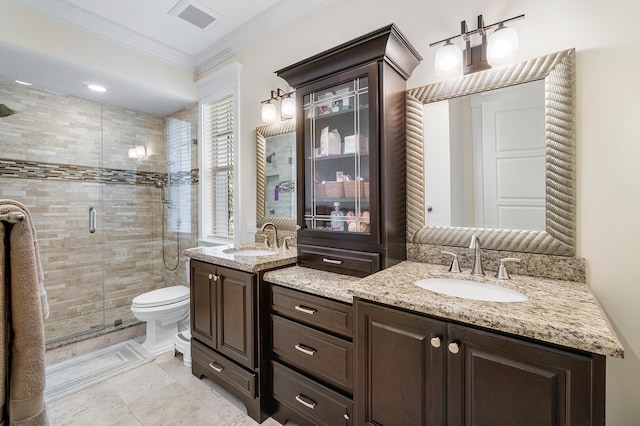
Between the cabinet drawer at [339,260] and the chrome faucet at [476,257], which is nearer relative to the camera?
the chrome faucet at [476,257]

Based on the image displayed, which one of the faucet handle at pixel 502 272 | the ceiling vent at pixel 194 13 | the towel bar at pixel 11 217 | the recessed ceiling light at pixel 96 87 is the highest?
the ceiling vent at pixel 194 13

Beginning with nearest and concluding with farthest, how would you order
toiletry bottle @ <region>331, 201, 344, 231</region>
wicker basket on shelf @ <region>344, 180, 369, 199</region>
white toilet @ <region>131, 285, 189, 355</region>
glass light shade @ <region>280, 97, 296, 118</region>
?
wicker basket on shelf @ <region>344, 180, 369, 199</region> < toiletry bottle @ <region>331, 201, 344, 231</region> < glass light shade @ <region>280, 97, 296, 118</region> < white toilet @ <region>131, 285, 189, 355</region>

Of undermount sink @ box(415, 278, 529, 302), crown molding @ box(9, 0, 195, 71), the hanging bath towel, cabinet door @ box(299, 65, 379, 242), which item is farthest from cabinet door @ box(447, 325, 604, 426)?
crown molding @ box(9, 0, 195, 71)

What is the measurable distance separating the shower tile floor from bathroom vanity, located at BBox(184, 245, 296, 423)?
90 mm

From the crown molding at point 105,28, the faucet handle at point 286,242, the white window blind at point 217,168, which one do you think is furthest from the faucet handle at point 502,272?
the crown molding at point 105,28

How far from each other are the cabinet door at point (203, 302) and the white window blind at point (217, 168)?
→ 876 millimetres

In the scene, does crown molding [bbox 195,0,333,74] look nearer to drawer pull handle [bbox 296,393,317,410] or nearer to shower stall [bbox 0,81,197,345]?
shower stall [bbox 0,81,197,345]

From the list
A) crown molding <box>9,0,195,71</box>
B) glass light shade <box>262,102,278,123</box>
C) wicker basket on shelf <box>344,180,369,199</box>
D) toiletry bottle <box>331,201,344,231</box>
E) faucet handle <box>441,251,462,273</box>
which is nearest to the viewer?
faucet handle <box>441,251,462,273</box>

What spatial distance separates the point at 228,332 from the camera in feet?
6.16

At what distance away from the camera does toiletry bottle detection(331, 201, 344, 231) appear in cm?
175

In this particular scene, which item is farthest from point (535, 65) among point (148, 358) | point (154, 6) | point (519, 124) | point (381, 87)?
point (148, 358)

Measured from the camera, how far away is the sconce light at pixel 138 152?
11.0ft

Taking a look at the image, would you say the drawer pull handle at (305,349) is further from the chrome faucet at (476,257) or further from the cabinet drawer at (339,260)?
the chrome faucet at (476,257)

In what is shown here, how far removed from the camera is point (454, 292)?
1.39 metres
